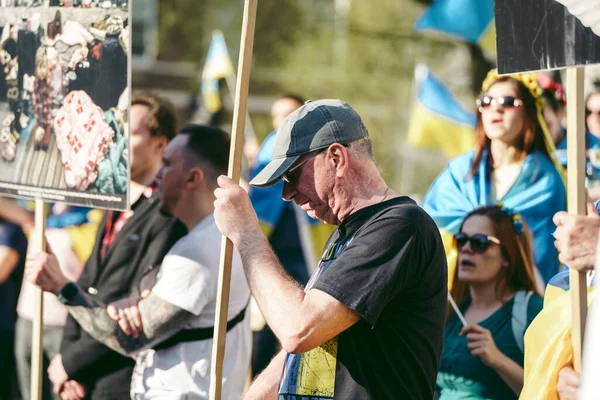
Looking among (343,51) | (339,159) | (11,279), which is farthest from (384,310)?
(343,51)

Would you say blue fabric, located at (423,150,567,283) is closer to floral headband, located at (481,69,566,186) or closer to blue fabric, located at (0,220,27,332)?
floral headband, located at (481,69,566,186)

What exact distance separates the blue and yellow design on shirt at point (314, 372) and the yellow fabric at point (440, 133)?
13.0 ft

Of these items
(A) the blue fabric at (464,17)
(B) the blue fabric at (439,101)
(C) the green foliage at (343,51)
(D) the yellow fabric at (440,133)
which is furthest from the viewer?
(C) the green foliage at (343,51)

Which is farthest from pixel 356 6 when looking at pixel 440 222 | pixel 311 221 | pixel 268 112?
pixel 440 222

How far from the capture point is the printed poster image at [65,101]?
11.2 feet

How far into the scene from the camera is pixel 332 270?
2.40 metres

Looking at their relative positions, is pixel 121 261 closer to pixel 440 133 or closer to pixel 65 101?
pixel 65 101

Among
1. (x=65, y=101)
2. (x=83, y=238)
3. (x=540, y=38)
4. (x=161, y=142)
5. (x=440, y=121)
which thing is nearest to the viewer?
(x=540, y=38)

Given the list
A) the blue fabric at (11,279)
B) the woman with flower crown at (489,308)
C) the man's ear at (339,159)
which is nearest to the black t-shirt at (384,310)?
the man's ear at (339,159)

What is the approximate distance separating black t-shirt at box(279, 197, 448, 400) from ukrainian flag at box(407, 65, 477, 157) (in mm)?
3982

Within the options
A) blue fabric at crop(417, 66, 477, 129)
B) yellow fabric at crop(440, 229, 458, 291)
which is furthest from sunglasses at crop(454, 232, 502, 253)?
blue fabric at crop(417, 66, 477, 129)

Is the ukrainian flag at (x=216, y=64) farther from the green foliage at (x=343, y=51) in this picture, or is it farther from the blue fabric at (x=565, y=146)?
the green foliage at (x=343, y=51)

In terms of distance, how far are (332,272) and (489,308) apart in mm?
1832

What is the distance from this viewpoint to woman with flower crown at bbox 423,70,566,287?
4320 mm
